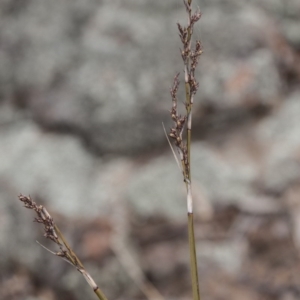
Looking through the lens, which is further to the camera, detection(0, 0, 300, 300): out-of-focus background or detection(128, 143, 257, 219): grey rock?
detection(128, 143, 257, 219): grey rock

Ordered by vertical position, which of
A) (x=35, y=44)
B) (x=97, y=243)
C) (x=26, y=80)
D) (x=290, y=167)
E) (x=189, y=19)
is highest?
(x=35, y=44)

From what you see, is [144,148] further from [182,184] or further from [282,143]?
[282,143]

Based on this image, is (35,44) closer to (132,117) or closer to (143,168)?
(132,117)

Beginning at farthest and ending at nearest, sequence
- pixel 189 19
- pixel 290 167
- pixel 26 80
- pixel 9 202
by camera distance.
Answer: pixel 26 80
pixel 9 202
pixel 290 167
pixel 189 19

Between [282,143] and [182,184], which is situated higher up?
[282,143]

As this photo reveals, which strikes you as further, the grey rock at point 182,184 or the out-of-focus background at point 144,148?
the grey rock at point 182,184

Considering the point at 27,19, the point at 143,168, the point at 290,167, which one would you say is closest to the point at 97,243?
the point at 143,168

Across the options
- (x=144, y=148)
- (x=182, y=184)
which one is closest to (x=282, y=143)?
(x=182, y=184)

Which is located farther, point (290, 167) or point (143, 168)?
point (143, 168)
